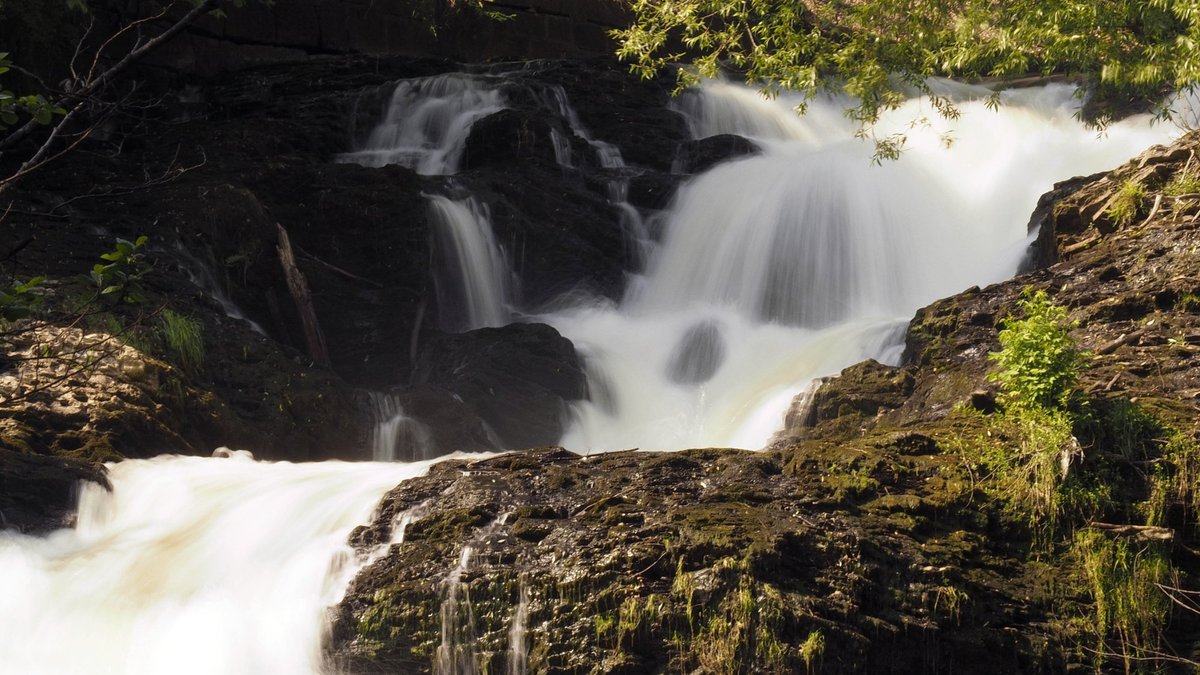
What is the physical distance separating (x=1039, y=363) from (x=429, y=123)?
12.5 metres

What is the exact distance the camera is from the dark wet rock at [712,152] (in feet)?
54.9

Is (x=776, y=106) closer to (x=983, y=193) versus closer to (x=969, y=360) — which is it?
(x=983, y=193)

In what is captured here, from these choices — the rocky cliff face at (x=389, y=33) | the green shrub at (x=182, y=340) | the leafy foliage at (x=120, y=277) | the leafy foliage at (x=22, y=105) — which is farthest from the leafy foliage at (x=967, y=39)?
the rocky cliff face at (x=389, y=33)

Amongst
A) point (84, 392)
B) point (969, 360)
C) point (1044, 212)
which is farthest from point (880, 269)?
point (84, 392)

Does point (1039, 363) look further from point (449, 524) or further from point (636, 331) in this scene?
point (636, 331)

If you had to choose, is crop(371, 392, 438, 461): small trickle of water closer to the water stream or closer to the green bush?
the water stream

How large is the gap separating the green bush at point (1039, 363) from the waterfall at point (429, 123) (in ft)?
35.5

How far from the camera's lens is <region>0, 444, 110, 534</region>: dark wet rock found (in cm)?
771

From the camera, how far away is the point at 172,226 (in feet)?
39.8

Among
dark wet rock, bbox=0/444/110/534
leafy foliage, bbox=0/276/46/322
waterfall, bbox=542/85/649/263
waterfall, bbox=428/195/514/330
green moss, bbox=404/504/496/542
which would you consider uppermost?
waterfall, bbox=542/85/649/263

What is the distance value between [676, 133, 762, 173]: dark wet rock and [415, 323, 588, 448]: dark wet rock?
5404 millimetres

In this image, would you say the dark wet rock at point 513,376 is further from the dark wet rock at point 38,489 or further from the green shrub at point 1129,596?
the green shrub at point 1129,596

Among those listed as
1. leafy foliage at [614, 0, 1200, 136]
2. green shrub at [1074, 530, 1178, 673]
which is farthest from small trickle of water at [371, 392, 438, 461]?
green shrub at [1074, 530, 1178, 673]

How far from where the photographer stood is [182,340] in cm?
1013
